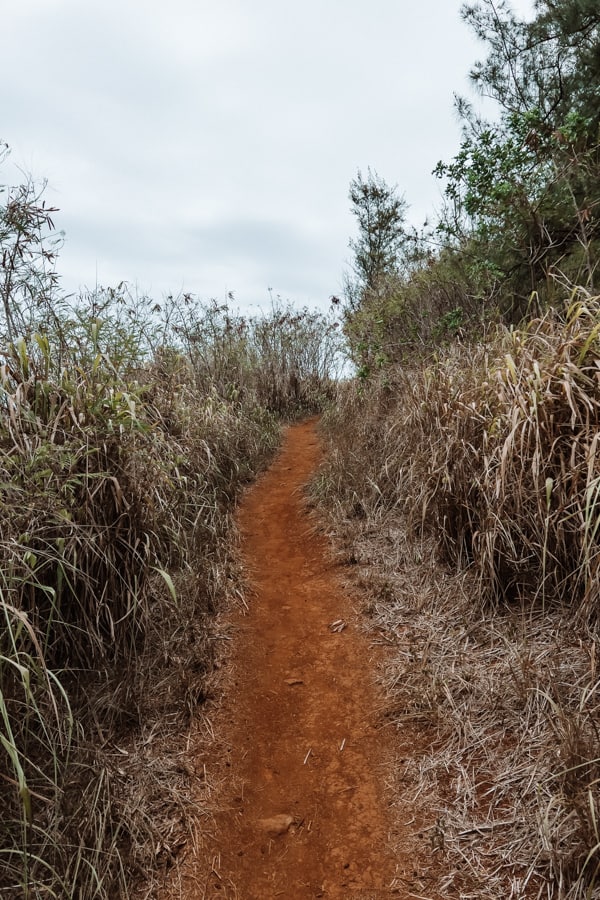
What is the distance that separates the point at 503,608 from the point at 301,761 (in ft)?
4.26

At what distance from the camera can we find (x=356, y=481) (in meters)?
4.61

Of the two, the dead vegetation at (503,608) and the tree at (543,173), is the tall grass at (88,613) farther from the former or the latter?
the tree at (543,173)

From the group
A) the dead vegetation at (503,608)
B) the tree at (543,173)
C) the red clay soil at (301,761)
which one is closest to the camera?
the dead vegetation at (503,608)

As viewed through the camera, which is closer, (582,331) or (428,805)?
(428,805)

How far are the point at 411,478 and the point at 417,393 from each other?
782 mm

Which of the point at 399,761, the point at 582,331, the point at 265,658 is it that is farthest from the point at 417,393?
the point at 399,761

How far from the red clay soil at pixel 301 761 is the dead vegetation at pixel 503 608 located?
19 cm

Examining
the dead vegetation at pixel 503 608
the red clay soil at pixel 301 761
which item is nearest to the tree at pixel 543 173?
the dead vegetation at pixel 503 608

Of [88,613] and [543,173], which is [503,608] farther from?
[543,173]

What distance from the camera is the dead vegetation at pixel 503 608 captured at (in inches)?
64.8

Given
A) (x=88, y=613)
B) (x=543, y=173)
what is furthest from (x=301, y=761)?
(x=543, y=173)

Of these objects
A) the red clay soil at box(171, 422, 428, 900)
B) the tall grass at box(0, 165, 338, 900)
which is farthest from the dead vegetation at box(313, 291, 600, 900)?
the tall grass at box(0, 165, 338, 900)

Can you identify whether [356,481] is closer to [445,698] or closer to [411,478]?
[411,478]

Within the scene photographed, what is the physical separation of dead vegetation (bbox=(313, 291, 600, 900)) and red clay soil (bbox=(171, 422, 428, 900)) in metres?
0.19
